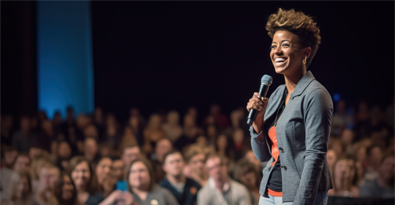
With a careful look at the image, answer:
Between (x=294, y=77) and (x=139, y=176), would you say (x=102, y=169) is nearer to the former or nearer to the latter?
(x=139, y=176)

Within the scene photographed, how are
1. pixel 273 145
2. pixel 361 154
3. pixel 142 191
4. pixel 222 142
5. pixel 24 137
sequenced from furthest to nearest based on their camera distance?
pixel 24 137
pixel 222 142
pixel 361 154
pixel 142 191
pixel 273 145

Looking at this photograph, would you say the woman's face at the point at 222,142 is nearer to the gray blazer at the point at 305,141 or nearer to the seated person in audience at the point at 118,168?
the seated person in audience at the point at 118,168

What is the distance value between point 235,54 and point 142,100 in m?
2.62

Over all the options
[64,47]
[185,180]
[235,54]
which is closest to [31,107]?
[64,47]

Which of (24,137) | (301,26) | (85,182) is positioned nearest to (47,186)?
(85,182)

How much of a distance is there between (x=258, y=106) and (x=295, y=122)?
0.19 m

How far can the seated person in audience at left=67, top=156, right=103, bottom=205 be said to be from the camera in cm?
498

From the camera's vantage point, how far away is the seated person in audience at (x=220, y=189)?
16.3ft

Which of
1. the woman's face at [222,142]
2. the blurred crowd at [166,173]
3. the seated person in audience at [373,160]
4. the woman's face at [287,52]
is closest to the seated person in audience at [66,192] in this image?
the blurred crowd at [166,173]

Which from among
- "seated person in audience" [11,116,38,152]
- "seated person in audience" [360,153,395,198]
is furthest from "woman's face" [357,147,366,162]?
"seated person in audience" [11,116,38,152]

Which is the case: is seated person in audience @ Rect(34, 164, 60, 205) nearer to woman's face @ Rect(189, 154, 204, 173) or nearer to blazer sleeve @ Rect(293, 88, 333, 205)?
woman's face @ Rect(189, 154, 204, 173)

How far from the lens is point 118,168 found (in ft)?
17.3

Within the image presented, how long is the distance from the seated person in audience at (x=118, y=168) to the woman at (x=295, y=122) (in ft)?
10.8

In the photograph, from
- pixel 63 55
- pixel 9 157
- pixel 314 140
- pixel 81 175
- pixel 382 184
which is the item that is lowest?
pixel 382 184
